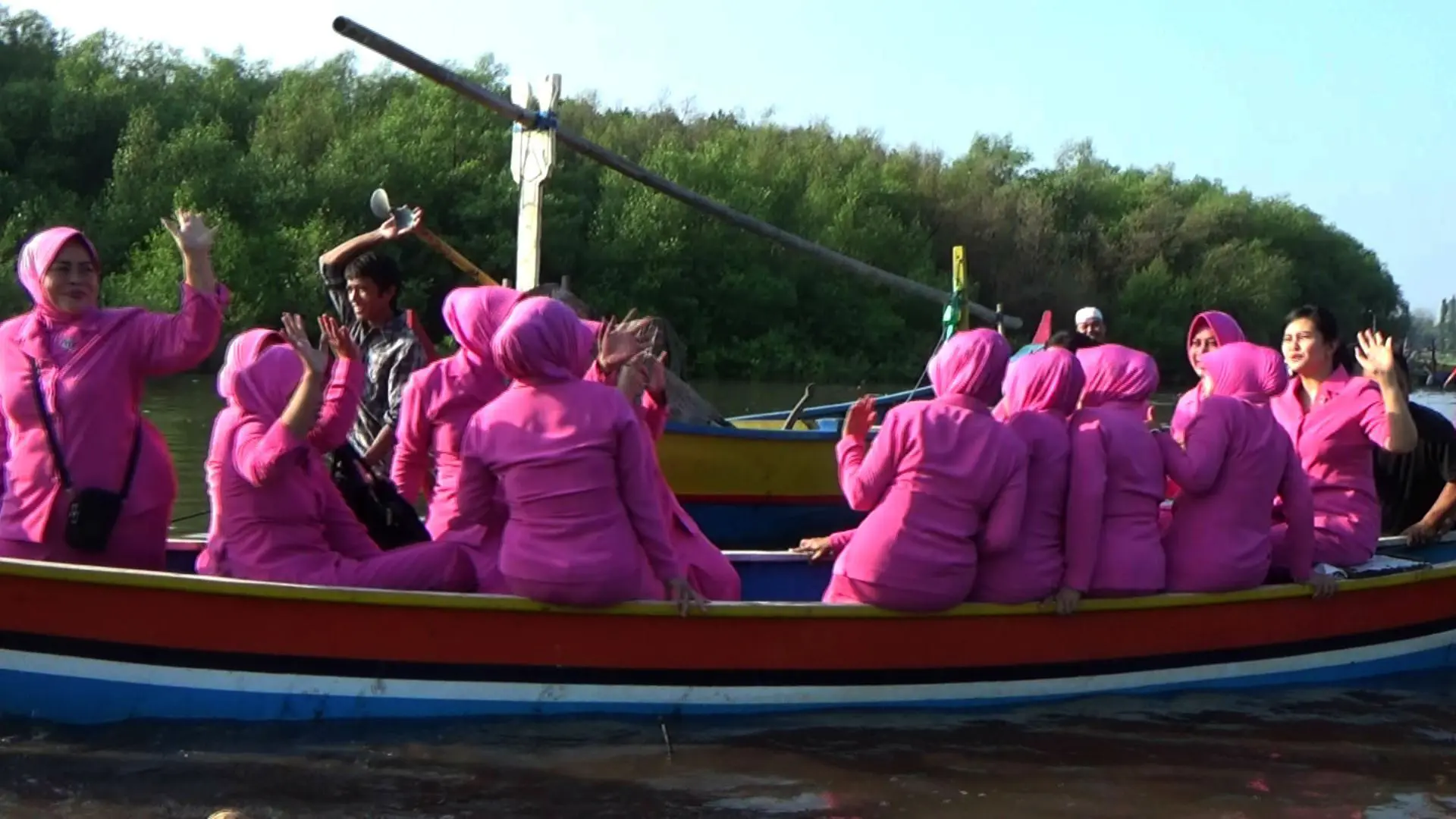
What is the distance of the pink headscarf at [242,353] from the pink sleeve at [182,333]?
9cm

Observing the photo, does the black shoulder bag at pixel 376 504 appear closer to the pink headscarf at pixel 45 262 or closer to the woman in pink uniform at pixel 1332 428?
the pink headscarf at pixel 45 262

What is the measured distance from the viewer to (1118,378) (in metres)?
6.87

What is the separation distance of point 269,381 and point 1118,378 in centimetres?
355

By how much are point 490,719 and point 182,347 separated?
6.18 ft

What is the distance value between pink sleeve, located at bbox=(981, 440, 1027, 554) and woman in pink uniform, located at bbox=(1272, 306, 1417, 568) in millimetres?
1855

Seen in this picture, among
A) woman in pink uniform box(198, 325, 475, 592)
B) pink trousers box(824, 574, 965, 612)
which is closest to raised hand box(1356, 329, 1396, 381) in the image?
pink trousers box(824, 574, 965, 612)

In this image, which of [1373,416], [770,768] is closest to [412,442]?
[770,768]

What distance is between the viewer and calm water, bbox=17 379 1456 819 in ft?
18.4

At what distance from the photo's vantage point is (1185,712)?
286 inches

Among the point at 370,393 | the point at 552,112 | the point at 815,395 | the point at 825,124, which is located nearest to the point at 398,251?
the point at 815,395

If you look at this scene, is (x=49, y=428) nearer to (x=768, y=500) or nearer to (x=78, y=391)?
(x=78, y=391)

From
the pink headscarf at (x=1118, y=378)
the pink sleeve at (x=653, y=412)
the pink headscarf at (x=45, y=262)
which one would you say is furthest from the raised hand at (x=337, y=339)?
the pink headscarf at (x=1118, y=378)

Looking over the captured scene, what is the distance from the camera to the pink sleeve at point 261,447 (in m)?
5.67

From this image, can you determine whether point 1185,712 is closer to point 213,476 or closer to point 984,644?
point 984,644
